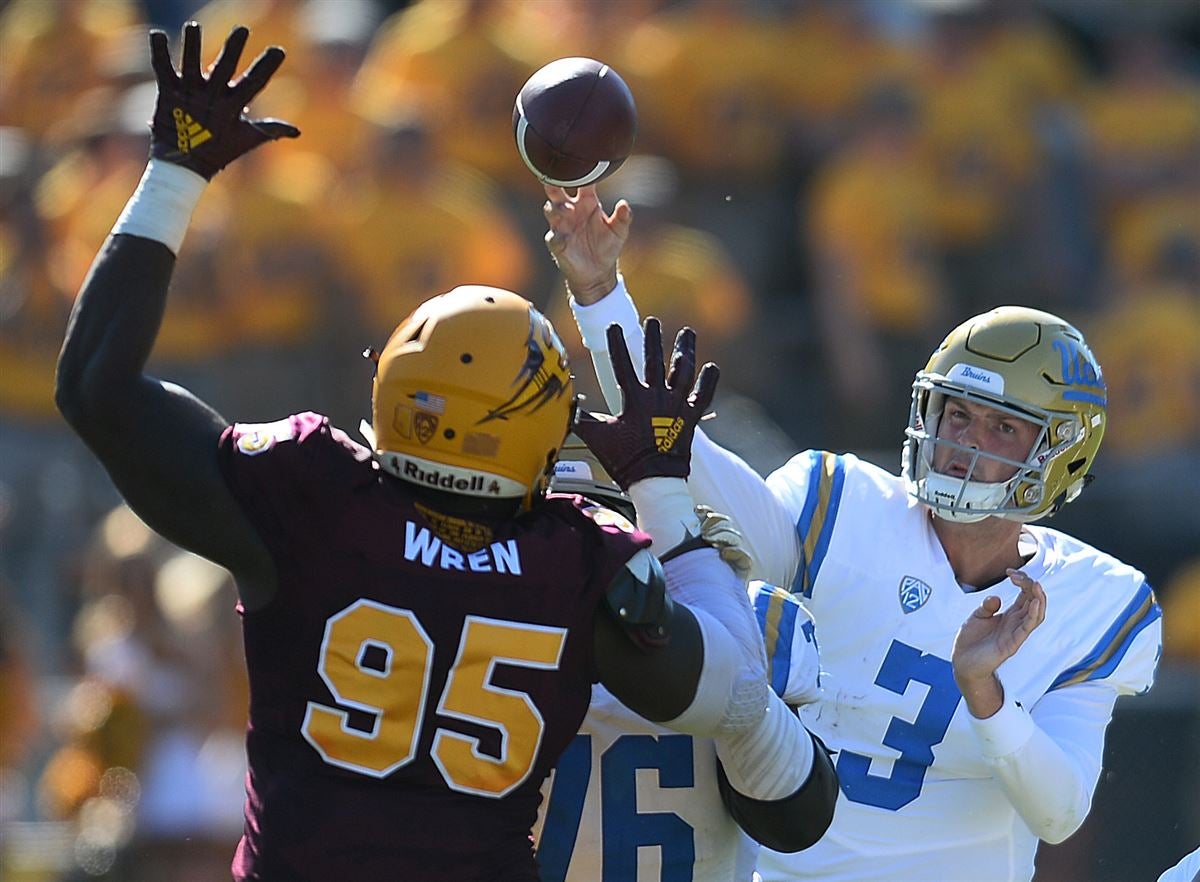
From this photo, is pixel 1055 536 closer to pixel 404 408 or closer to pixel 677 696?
pixel 677 696


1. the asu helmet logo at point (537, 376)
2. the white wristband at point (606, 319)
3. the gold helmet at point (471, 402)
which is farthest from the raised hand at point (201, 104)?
the white wristband at point (606, 319)

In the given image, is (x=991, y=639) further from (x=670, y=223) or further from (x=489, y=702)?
(x=670, y=223)

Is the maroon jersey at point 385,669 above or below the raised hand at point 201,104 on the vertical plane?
below

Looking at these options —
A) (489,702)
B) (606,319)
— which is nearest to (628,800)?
(489,702)

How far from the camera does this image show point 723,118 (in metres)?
9.03

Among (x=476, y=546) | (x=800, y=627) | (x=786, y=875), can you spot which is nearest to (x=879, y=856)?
(x=786, y=875)

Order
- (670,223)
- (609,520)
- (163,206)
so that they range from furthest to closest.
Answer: (670,223), (609,520), (163,206)

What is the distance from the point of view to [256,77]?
2824 millimetres

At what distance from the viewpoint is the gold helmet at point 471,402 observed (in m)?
2.72

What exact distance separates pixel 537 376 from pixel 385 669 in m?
0.48

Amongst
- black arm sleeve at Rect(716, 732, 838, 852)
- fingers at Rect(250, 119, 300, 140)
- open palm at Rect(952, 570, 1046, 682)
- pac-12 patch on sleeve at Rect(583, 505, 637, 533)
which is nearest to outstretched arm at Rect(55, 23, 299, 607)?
fingers at Rect(250, 119, 300, 140)

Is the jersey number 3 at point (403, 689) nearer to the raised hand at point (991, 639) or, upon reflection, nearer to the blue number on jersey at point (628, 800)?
the blue number on jersey at point (628, 800)

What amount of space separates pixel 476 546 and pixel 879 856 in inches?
52.8

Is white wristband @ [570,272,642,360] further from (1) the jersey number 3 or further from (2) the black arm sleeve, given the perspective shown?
(1) the jersey number 3
